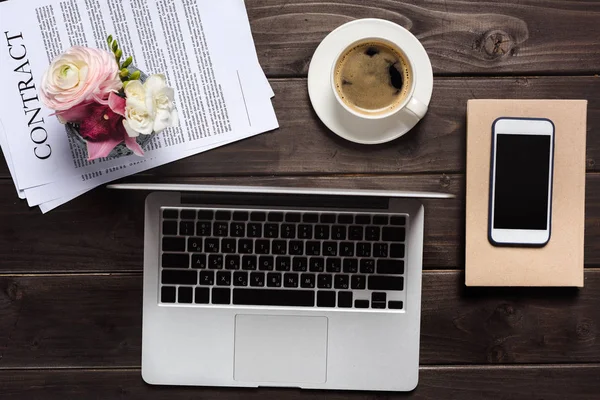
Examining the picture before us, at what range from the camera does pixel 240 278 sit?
2.29 ft

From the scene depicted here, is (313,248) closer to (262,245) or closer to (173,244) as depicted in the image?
(262,245)

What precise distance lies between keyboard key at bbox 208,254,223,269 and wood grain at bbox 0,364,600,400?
18cm

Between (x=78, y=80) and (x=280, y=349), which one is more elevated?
(x=78, y=80)

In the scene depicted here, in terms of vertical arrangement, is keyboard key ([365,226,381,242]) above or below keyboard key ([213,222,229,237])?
below

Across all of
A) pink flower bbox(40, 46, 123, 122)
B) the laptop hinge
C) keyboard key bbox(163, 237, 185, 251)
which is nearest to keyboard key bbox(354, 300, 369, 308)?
the laptop hinge

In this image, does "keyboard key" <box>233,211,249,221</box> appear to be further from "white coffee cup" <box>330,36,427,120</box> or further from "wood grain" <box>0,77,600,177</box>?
"white coffee cup" <box>330,36,427,120</box>

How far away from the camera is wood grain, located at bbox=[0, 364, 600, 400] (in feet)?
2.41

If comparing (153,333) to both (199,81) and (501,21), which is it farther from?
(501,21)

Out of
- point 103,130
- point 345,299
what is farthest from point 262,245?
point 103,130

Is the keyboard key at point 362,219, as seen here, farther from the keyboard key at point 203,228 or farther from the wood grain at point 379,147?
the keyboard key at point 203,228

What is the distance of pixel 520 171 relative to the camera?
0.70 m

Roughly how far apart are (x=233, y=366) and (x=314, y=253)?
0.18 m

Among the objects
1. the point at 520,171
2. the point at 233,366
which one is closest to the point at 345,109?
the point at 520,171

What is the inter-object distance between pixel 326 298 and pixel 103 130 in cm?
33
